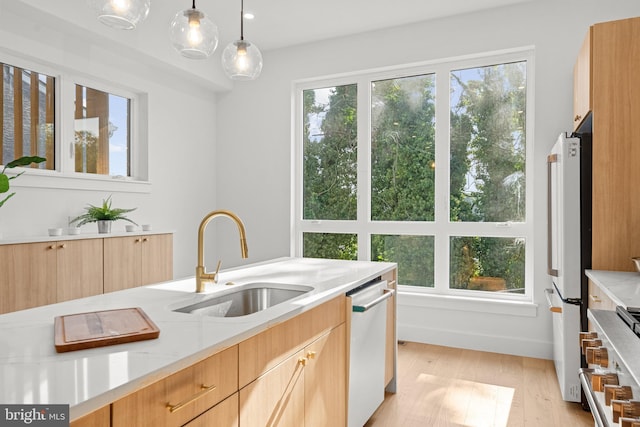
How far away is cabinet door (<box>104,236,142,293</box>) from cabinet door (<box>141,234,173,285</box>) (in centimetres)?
6

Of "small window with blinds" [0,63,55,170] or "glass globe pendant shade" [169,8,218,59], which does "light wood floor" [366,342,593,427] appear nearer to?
"glass globe pendant shade" [169,8,218,59]

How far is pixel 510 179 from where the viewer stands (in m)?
Answer: 3.57

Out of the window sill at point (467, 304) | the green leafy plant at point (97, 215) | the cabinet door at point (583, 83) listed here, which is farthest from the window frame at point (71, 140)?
the cabinet door at point (583, 83)

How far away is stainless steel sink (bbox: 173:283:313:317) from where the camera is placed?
179cm

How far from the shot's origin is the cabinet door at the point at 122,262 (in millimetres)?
3160

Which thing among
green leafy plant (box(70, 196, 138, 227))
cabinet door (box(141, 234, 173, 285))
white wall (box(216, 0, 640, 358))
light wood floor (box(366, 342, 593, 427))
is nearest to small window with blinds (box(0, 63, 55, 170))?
green leafy plant (box(70, 196, 138, 227))

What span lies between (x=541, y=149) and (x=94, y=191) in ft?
11.9

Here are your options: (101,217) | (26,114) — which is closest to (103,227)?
(101,217)

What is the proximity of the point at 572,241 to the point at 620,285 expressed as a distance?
631 millimetres

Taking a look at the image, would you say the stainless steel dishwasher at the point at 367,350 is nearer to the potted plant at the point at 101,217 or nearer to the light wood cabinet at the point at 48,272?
the light wood cabinet at the point at 48,272

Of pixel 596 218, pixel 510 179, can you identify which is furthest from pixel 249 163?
pixel 596 218

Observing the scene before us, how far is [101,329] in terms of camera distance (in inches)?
44.1

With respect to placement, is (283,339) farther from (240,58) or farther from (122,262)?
(122,262)

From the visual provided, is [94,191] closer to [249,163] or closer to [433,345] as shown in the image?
[249,163]
